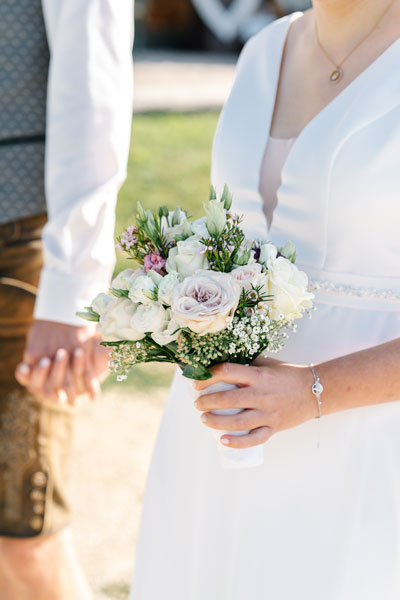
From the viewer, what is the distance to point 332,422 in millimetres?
1868

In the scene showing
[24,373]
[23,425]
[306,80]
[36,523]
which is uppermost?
[306,80]

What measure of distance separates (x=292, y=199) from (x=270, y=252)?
0.31m

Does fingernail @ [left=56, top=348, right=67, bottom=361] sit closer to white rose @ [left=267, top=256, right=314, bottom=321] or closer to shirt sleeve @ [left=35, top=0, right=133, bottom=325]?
shirt sleeve @ [left=35, top=0, right=133, bottom=325]

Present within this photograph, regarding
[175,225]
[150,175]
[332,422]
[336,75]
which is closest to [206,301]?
[175,225]

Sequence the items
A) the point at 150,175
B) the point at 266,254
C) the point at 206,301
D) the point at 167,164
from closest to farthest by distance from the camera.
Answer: the point at 206,301 < the point at 266,254 < the point at 150,175 < the point at 167,164

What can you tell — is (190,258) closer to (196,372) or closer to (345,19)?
(196,372)

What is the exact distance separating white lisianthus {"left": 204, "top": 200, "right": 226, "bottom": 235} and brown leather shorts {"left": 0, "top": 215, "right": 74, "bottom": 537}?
46.4 inches

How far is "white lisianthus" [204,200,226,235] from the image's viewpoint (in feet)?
5.18

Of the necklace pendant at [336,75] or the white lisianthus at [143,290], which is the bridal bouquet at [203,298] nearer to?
the white lisianthus at [143,290]

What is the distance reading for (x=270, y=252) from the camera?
1.61m

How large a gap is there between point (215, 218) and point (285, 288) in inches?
7.1

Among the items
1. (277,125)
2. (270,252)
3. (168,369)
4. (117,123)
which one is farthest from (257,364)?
(168,369)

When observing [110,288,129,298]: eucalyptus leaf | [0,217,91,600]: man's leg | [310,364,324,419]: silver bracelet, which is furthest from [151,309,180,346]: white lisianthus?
[0,217,91,600]: man's leg

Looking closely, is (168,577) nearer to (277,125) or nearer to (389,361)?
(389,361)
